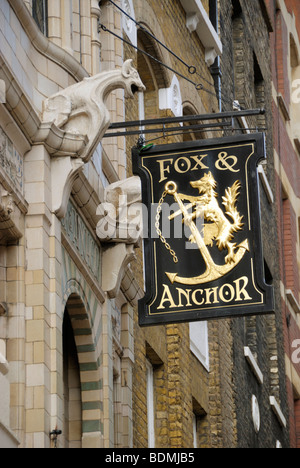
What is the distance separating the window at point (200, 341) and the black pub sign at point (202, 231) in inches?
279

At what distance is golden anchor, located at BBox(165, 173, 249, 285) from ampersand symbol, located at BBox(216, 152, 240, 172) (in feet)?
0.49

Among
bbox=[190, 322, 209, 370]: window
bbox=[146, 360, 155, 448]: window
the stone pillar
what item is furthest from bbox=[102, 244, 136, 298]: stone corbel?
bbox=[190, 322, 209, 370]: window

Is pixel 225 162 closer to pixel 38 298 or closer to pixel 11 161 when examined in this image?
pixel 11 161

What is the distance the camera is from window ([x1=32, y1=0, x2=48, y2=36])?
1551 centimetres

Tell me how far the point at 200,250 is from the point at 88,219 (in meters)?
1.30

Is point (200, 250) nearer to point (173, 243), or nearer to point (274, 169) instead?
point (173, 243)

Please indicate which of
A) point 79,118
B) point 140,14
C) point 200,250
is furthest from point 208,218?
point 140,14

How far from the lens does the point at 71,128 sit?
14.8 metres

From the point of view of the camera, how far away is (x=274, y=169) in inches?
1329

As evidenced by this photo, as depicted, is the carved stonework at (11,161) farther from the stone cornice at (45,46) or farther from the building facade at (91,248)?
the stone cornice at (45,46)

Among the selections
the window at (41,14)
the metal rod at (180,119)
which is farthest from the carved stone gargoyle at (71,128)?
the window at (41,14)

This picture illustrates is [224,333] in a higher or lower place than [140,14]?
lower

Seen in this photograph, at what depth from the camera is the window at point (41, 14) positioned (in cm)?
1551

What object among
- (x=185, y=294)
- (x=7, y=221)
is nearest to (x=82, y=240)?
(x=185, y=294)
